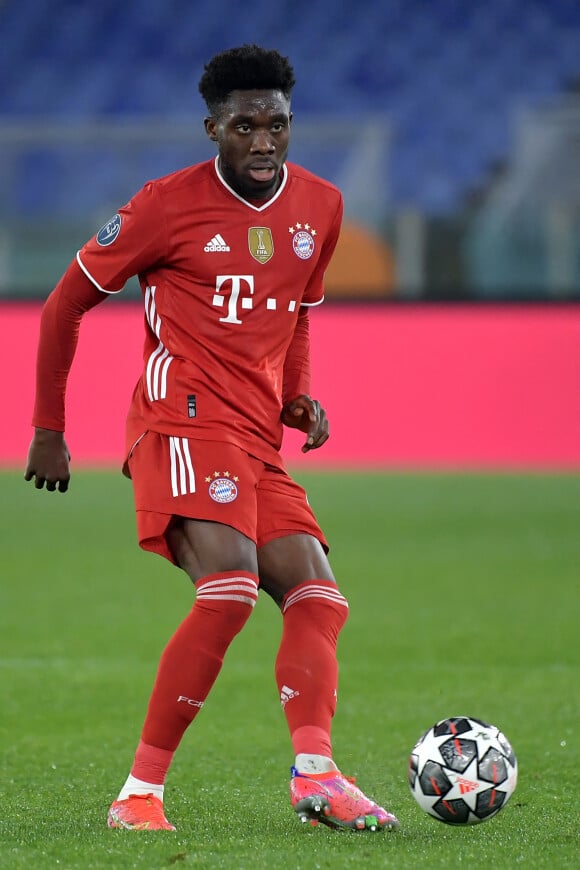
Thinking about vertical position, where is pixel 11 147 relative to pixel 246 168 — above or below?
above

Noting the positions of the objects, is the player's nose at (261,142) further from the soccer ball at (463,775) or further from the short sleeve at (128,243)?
the soccer ball at (463,775)

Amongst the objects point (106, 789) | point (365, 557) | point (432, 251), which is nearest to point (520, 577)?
point (365, 557)

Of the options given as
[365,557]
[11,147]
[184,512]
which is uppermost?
[11,147]

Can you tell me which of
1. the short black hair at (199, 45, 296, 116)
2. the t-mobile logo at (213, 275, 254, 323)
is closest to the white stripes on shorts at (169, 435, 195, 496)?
the t-mobile logo at (213, 275, 254, 323)

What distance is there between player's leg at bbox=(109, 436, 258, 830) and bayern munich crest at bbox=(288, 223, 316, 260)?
0.58 m

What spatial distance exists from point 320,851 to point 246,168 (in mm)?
1659

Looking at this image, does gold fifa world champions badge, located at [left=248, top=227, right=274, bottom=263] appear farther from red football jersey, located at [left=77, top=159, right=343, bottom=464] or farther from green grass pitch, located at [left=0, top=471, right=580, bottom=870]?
green grass pitch, located at [left=0, top=471, right=580, bottom=870]

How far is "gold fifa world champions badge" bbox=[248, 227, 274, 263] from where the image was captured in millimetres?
3719

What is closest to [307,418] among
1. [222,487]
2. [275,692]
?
[222,487]

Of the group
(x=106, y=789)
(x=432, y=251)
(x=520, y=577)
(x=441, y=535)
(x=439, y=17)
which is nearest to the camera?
(x=106, y=789)

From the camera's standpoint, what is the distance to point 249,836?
3334 millimetres

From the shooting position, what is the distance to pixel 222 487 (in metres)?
3.55

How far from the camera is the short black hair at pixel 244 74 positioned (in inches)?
141

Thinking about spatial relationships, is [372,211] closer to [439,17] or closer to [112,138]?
[112,138]
